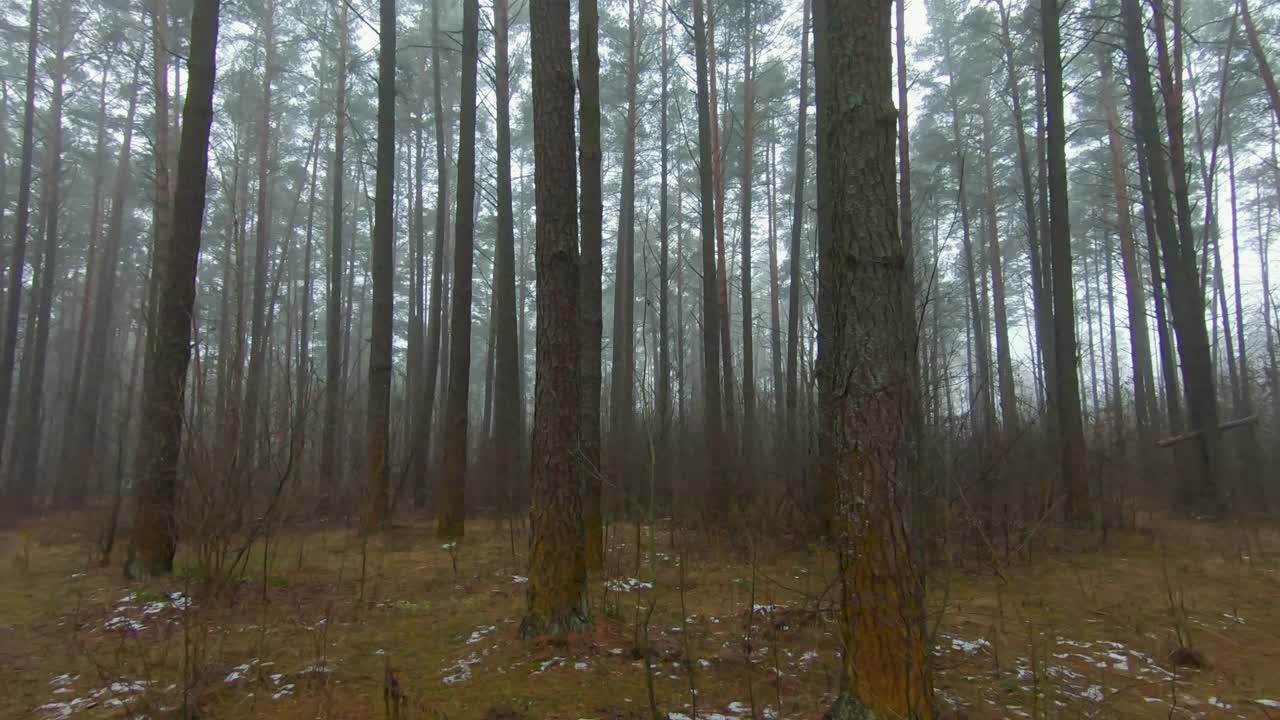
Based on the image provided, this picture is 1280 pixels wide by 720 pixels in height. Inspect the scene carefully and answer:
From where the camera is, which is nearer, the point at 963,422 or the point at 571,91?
the point at 571,91

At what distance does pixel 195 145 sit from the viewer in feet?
19.9

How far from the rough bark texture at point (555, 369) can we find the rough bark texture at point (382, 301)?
14.4 ft

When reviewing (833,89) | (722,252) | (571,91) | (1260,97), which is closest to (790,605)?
(833,89)

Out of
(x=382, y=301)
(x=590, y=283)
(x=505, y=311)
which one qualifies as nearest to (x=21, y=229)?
(x=382, y=301)

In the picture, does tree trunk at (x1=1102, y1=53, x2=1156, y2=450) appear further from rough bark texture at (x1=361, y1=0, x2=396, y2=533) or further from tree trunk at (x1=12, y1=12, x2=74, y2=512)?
tree trunk at (x1=12, y1=12, x2=74, y2=512)

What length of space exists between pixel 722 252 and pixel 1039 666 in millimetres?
8579

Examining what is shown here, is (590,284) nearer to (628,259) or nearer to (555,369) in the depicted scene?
(555,369)

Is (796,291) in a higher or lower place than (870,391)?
higher

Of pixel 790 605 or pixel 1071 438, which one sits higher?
pixel 1071 438

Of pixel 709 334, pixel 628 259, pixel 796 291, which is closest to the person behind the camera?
pixel 709 334

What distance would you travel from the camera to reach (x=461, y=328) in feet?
26.1

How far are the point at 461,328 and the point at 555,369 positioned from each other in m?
4.33

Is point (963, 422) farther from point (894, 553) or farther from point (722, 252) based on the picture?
point (722, 252)

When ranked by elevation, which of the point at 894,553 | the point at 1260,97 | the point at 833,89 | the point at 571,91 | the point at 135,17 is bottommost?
the point at 894,553
